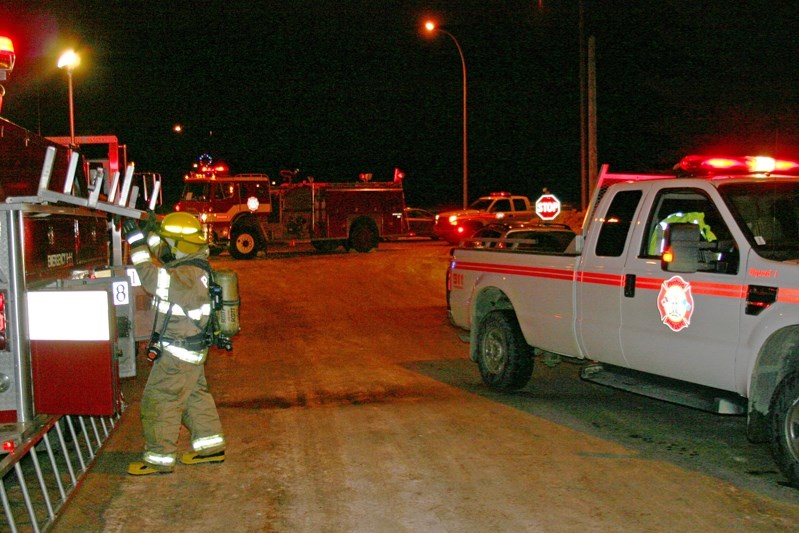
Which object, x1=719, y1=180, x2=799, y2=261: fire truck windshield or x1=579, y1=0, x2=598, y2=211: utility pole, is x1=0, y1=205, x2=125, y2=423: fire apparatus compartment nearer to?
x1=719, y1=180, x2=799, y2=261: fire truck windshield

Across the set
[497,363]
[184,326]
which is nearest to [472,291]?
[497,363]

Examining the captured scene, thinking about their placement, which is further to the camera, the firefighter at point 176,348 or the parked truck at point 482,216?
the parked truck at point 482,216

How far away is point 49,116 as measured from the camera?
24453mm

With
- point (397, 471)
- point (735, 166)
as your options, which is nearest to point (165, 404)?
point (397, 471)

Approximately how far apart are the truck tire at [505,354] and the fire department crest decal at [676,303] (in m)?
2.10

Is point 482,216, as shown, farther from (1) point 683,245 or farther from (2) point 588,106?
(1) point 683,245

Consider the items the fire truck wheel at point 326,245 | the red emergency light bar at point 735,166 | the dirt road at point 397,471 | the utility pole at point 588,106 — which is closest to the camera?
the dirt road at point 397,471

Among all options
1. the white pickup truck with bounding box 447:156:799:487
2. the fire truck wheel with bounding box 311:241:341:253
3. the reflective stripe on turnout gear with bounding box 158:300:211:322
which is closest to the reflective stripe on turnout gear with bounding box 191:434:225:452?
the reflective stripe on turnout gear with bounding box 158:300:211:322

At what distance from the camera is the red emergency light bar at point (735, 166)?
672 centimetres

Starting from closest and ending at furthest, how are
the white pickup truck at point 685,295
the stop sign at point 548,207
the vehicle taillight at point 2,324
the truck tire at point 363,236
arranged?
the vehicle taillight at point 2,324
the white pickup truck at point 685,295
the stop sign at point 548,207
the truck tire at point 363,236

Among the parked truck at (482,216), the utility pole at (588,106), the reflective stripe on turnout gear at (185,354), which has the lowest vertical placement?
the reflective stripe on turnout gear at (185,354)

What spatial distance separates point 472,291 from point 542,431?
7.94ft

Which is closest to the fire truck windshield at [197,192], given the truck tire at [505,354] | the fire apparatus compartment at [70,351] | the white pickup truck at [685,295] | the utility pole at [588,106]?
the utility pole at [588,106]

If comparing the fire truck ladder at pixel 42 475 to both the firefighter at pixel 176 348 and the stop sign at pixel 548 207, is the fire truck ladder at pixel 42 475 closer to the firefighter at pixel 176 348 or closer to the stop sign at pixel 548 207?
the firefighter at pixel 176 348
